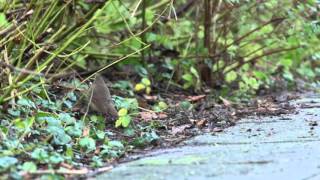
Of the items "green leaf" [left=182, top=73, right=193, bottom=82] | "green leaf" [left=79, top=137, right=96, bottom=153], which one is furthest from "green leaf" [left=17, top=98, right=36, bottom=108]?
"green leaf" [left=182, top=73, right=193, bottom=82]

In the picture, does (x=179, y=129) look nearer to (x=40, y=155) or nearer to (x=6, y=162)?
(x=40, y=155)

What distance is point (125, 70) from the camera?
4383 millimetres

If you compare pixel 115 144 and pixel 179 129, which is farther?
pixel 179 129

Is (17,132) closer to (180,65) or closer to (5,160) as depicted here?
(5,160)

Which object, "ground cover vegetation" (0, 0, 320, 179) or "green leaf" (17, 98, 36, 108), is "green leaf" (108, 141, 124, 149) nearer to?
"ground cover vegetation" (0, 0, 320, 179)

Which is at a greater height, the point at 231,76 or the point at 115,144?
the point at 231,76

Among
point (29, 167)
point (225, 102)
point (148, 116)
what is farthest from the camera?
point (225, 102)

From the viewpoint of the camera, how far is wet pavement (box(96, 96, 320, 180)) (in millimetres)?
1892

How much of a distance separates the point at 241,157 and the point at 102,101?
44.3 inches

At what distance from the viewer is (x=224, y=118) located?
318cm

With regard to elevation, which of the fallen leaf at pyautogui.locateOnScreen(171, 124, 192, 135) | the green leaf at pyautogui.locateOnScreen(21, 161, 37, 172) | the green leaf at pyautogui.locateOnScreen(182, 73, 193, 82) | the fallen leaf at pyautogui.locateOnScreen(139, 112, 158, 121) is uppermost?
the green leaf at pyautogui.locateOnScreen(182, 73, 193, 82)

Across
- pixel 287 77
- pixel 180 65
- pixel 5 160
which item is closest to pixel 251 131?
pixel 5 160

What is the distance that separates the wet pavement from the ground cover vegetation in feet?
0.58

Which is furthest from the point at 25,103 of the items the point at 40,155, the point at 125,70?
the point at 125,70
